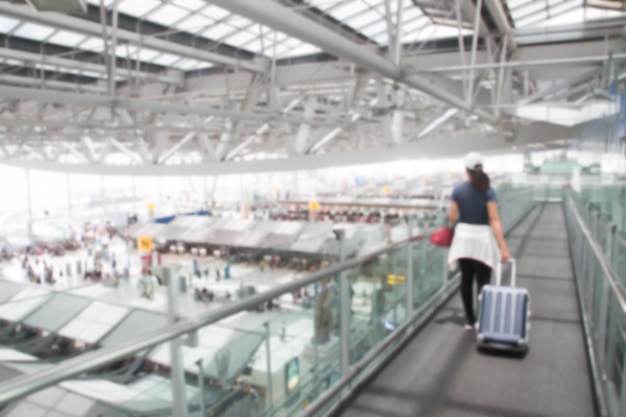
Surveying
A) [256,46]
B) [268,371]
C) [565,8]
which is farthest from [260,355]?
[565,8]

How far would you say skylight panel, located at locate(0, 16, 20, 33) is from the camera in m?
8.62

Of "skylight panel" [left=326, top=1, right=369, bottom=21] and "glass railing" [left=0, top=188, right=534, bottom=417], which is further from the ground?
"skylight panel" [left=326, top=1, right=369, bottom=21]

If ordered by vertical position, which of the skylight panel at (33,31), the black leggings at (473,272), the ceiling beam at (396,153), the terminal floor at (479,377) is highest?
the skylight panel at (33,31)

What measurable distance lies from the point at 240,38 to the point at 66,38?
370cm

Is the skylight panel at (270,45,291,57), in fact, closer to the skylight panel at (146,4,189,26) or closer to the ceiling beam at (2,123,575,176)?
the skylight panel at (146,4,189,26)

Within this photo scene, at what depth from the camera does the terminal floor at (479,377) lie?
2920mm

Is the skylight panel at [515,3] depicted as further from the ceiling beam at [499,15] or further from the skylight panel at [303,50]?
the skylight panel at [303,50]

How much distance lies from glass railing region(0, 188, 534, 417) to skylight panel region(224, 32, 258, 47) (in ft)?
26.1

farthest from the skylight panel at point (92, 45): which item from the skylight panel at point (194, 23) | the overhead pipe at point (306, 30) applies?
the overhead pipe at point (306, 30)

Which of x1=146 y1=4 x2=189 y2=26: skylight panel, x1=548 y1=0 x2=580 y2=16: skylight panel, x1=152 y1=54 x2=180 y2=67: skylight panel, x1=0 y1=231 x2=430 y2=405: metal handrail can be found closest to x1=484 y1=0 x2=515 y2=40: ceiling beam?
x1=548 y1=0 x2=580 y2=16: skylight panel

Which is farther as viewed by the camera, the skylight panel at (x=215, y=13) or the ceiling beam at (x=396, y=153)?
the ceiling beam at (x=396, y=153)

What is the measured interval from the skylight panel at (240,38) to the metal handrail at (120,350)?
917cm

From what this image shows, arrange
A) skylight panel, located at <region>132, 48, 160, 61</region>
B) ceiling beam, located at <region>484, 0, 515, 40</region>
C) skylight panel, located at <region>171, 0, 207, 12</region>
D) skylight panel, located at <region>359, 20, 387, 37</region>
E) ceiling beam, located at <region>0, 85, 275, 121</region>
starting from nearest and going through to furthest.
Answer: ceiling beam, located at <region>0, 85, 275, 121</region> < skylight panel, located at <region>171, 0, 207, 12</region> < ceiling beam, located at <region>484, 0, 515, 40</region> < skylight panel, located at <region>359, 20, 387, 37</region> < skylight panel, located at <region>132, 48, 160, 61</region>

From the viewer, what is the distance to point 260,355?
8.13ft
